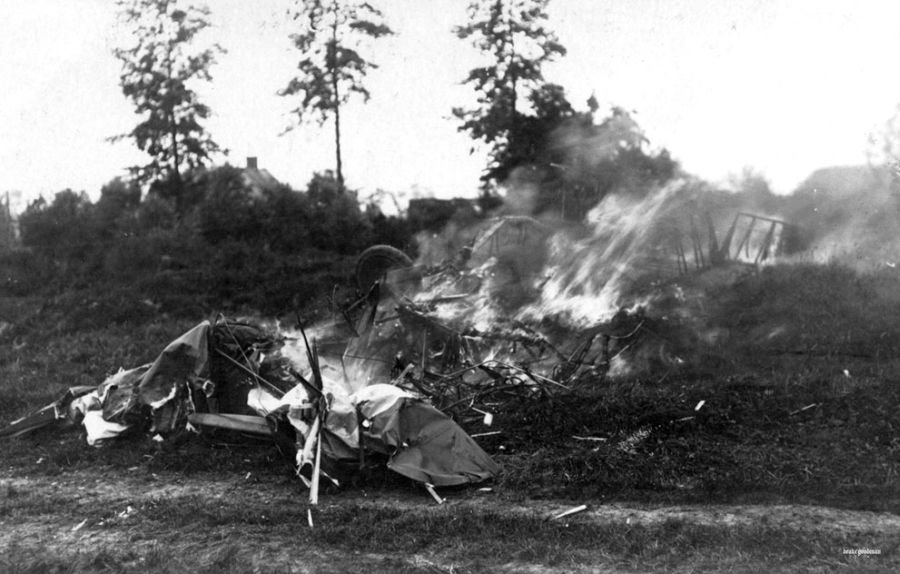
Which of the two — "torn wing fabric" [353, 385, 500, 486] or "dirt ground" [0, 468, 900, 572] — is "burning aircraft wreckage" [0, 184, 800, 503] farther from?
"dirt ground" [0, 468, 900, 572]

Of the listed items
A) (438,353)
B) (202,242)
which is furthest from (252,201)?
(438,353)

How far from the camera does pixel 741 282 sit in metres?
11.8

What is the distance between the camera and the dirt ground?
18.4 feet

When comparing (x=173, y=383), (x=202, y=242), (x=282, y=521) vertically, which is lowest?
(x=282, y=521)

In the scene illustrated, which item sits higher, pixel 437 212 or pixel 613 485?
pixel 437 212

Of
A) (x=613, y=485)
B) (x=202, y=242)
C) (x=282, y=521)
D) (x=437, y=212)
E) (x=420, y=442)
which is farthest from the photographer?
(x=437, y=212)

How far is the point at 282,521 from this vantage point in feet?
21.6

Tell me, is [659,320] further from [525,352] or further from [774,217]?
[774,217]

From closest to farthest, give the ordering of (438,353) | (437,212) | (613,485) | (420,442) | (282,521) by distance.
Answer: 1. (282,521)
2. (613,485)
3. (420,442)
4. (438,353)
5. (437,212)

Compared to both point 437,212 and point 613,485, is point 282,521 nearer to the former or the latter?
point 613,485

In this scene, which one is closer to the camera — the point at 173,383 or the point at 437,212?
the point at 173,383

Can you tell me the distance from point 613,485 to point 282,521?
2993 millimetres

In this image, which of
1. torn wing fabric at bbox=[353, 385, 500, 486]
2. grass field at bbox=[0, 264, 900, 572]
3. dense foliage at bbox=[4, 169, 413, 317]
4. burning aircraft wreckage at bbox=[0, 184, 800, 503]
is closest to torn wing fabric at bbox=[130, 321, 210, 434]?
burning aircraft wreckage at bbox=[0, 184, 800, 503]

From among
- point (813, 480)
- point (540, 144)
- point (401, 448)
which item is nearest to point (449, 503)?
point (401, 448)
